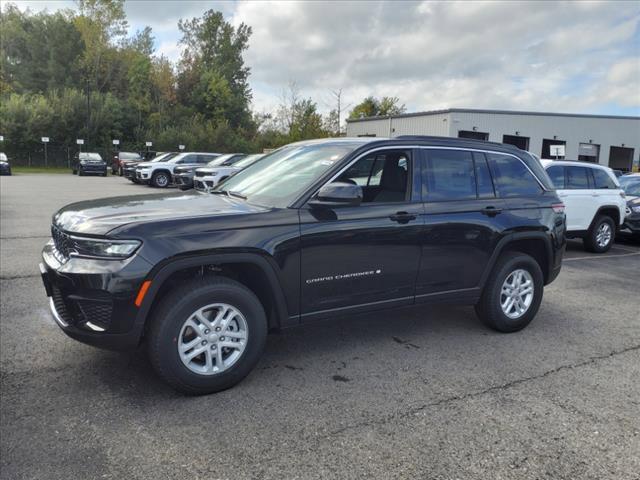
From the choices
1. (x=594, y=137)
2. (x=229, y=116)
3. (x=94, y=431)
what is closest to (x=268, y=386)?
(x=94, y=431)

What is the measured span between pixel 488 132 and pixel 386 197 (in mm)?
30658

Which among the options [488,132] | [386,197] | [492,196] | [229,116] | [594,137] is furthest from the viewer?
[229,116]

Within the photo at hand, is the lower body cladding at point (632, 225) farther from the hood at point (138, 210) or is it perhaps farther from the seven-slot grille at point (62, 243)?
the seven-slot grille at point (62, 243)

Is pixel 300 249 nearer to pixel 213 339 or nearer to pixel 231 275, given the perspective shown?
pixel 231 275

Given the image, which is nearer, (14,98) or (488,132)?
(488,132)

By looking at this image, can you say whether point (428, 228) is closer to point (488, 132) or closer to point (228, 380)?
point (228, 380)

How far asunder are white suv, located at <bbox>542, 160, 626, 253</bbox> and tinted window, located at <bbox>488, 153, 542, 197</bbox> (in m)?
5.06

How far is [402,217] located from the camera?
4109 millimetres

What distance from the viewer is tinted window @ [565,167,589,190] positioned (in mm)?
9781

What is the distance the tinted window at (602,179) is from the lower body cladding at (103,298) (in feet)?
32.4

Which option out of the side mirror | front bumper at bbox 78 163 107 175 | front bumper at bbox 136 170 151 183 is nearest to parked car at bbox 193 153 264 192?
front bumper at bbox 136 170 151 183

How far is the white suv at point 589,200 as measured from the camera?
969 cm

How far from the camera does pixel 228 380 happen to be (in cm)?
348

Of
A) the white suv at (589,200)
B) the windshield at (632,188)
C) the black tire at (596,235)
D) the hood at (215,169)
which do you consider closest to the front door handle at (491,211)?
the white suv at (589,200)
